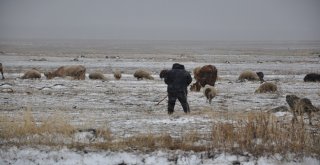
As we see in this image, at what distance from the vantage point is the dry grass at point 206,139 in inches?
316

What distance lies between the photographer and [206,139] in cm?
858

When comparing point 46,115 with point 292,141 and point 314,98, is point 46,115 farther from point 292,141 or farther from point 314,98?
point 314,98

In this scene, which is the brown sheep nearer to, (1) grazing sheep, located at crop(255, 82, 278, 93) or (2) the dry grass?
(1) grazing sheep, located at crop(255, 82, 278, 93)

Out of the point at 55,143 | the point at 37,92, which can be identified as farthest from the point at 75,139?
the point at 37,92

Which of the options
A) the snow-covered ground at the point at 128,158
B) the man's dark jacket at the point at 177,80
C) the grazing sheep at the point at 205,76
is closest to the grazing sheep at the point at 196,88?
the grazing sheep at the point at 205,76

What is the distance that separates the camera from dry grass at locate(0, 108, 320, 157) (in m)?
8.04

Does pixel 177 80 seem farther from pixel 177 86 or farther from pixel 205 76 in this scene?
pixel 205 76

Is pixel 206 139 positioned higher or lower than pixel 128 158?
higher

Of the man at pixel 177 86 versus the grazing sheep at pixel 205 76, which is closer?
the man at pixel 177 86

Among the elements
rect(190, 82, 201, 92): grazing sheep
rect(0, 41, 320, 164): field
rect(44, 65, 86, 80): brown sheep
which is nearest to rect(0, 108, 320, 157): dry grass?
rect(0, 41, 320, 164): field

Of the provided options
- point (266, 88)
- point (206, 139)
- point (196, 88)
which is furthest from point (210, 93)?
point (206, 139)

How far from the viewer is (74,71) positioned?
80.9ft

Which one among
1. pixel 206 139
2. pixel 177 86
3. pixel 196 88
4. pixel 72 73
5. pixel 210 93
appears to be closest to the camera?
pixel 206 139

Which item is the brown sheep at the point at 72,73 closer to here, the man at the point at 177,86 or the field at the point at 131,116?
the field at the point at 131,116
